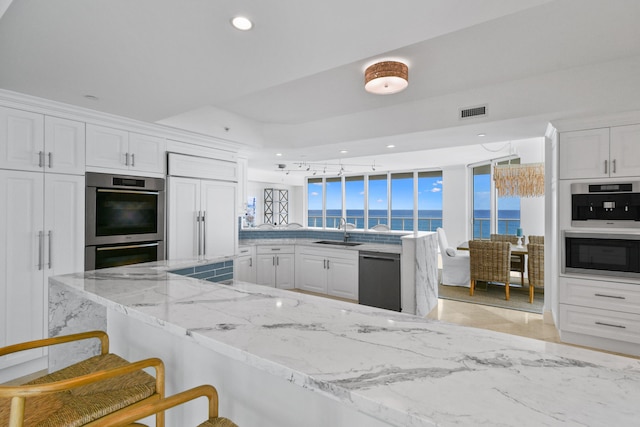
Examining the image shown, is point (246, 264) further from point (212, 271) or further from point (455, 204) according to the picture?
point (455, 204)

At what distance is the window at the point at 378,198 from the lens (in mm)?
9438

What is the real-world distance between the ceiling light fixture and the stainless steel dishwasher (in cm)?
212

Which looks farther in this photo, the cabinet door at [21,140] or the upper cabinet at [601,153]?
the upper cabinet at [601,153]

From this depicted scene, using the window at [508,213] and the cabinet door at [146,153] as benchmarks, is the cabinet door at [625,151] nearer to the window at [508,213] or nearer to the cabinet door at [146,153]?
the window at [508,213]

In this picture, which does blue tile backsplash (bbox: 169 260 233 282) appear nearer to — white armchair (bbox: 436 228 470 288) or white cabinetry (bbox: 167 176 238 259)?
white cabinetry (bbox: 167 176 238 259)

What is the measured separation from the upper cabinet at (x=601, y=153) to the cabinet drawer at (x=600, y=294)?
1.02 meters

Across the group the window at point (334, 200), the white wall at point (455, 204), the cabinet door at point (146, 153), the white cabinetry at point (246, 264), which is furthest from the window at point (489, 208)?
the cabinet door at point (146, 153)

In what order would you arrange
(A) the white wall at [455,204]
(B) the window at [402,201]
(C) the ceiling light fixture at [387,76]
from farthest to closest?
(B) the window at [402,201] → (A) the white wall at [455,204] → (C) the ceiling light fixture at [387,76]

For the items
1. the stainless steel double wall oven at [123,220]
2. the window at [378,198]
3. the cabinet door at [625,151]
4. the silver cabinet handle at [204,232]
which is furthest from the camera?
the window at [378,198]

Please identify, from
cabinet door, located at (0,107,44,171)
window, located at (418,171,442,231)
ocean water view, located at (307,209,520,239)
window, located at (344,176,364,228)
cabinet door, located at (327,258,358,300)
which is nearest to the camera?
cabinet door, located at (0,107,44,171)

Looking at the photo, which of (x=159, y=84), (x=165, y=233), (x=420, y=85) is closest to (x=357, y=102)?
(x=420, y=85)

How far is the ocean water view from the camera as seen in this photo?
23.3 feet

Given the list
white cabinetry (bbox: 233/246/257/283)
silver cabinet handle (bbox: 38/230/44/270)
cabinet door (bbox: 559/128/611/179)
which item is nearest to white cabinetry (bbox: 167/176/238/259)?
white cabinetry (bbox: 233/246/257/283)

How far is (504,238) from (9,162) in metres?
6.97
